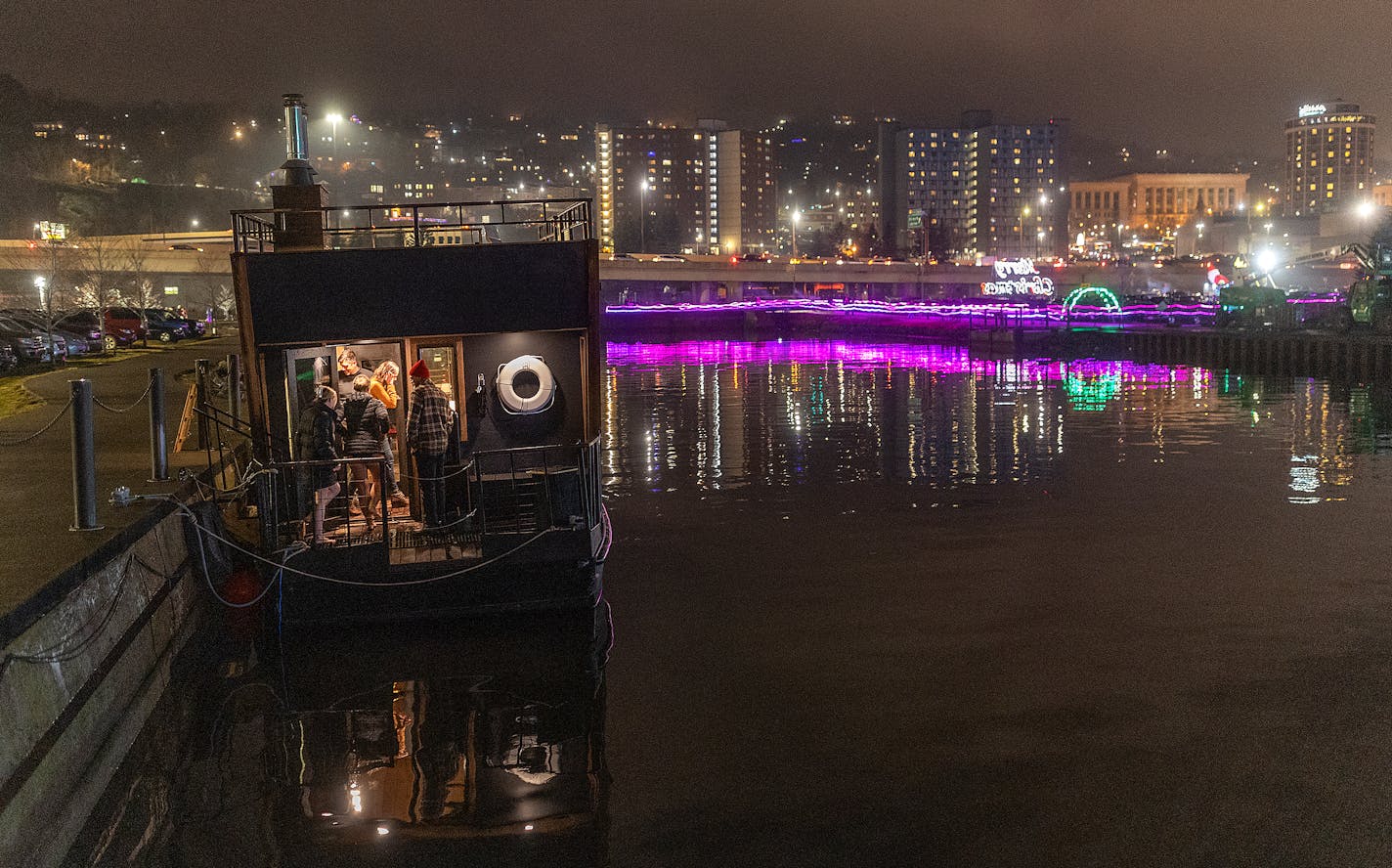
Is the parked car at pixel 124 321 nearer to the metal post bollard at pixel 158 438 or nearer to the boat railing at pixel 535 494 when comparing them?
the metal post bollard at pixel 158 438

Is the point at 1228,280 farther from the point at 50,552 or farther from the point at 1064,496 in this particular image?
the point at 50,552

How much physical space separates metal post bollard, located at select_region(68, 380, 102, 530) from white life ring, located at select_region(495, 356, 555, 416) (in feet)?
17.2

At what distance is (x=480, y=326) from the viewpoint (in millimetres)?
15781

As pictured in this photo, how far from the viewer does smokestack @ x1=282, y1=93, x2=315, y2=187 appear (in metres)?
19.7

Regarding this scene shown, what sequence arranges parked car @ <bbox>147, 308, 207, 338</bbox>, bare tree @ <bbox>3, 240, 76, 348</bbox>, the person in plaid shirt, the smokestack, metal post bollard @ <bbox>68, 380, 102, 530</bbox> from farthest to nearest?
parked car @ <bbox>147, 308, 207, 338</bbox>, bare tree @ <bbox>3, 240, 76, 348</bbox>, the smokestack, the person in plaid shirt, metal post bollard @ <bbox>68, 380, 102, 530</bbox>

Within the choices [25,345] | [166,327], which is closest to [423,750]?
[25,345]

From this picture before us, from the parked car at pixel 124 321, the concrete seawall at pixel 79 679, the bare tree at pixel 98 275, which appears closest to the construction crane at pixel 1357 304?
the parked car at pixel 124 321

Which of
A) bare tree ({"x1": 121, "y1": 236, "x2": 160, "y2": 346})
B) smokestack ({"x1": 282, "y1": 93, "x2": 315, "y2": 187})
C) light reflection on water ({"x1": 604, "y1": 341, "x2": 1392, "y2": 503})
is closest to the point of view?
smokestack ({"x1": 282, "y1": 93, "x2": 315, "y2": 187})

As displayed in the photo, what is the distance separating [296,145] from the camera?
19.9 meters

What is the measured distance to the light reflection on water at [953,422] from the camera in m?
29.2

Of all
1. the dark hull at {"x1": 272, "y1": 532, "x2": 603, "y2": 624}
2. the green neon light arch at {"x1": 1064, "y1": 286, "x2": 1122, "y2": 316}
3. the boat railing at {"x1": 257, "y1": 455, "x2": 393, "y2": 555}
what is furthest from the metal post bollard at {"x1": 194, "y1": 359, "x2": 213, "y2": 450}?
the green neon light arch at {"x1": 1064, "y1": 286, "x2": 1122, "y2": 316}

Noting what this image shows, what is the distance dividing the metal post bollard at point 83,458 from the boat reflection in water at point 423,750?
8.53 ft

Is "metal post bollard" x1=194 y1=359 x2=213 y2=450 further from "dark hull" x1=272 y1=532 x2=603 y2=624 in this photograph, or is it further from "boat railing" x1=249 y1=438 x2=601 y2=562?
"dark hull" x1=272 y1=532 x2=603 y2=624

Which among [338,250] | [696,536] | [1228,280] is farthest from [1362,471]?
[1228,280]
